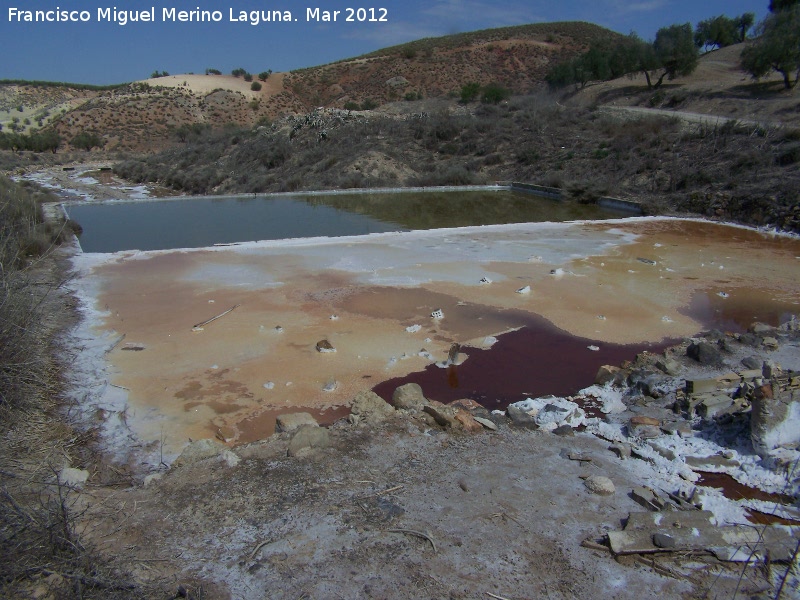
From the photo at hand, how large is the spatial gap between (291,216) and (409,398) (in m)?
10.7

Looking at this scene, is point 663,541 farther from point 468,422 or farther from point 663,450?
point 468,422

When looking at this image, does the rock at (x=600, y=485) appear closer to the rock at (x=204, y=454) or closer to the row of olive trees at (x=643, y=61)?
the rock at (x=204, y=454)

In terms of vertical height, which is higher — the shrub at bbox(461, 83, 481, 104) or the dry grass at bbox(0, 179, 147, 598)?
the shrub at bbox(461, 83, 481, 104)

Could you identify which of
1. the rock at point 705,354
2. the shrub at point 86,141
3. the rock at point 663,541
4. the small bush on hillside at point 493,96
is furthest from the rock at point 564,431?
the shrub at point 86,141

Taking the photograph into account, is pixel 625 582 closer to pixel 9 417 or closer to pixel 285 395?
pixel 285 395

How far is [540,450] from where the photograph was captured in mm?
4293

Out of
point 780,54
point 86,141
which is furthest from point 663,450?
point 86,141

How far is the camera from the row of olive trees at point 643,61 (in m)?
34.1

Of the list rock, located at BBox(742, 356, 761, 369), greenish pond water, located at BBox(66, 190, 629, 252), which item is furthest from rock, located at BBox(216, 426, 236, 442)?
greenish pond water, located at BBox(66, 190, 629, 252)

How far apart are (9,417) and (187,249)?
6788 mm

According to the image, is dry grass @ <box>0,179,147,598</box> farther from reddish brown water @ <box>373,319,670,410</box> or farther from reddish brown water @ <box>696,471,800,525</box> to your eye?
reddish brown water @ <box>696,471,800,525</box>

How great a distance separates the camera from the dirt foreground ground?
9.77ft

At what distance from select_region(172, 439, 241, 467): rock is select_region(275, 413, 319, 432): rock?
46 centimetres

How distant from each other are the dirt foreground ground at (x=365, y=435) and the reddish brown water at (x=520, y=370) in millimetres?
160
